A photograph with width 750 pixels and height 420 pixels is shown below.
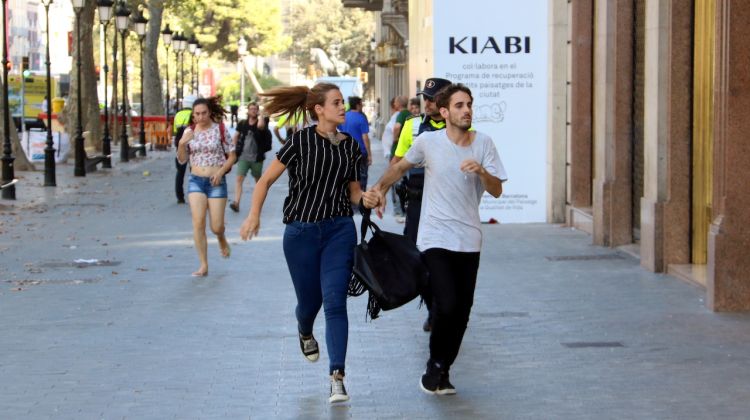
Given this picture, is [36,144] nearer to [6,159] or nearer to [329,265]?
[6,159]

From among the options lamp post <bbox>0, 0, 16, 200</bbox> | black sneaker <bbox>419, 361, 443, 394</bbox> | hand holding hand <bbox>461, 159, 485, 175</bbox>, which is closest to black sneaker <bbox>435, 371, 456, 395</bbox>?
black sneaker <bbox>419, 361, 443, 394</bbox>

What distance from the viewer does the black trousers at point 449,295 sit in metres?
7.95

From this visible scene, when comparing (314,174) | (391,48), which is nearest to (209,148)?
(314,174)

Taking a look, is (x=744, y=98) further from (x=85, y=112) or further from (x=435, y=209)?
(x=85, y=112)

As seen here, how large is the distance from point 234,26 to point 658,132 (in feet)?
268

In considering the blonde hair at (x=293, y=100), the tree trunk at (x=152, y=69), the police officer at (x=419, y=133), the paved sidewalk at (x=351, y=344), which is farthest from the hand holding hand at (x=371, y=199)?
the tree trunk at (x=152, y=69)

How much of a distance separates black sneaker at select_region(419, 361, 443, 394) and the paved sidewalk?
0.26 feet

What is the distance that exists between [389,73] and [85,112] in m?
19.2

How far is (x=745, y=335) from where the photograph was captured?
1012cm

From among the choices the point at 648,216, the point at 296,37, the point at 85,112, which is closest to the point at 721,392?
the point at 648,216

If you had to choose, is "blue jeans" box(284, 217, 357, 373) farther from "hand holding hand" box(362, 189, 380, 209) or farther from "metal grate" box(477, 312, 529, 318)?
"metal grate" box(477, 312, 529, 318)

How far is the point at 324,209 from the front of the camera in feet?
26.1

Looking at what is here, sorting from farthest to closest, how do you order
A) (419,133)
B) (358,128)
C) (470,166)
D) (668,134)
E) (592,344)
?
(358,128) → (668,134) → (419,133) → (592,344) → (470,166)

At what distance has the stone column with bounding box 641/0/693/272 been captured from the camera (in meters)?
13.5
